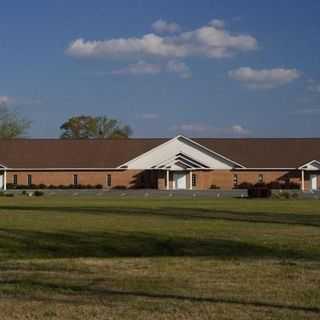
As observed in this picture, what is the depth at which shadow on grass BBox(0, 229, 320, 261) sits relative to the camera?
1725cm

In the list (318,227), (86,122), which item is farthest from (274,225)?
(86,122)

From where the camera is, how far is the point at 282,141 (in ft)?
294

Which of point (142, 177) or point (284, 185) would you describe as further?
point (142, 177)

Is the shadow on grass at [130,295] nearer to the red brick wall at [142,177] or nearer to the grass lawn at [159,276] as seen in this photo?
the grass lawn at [159,276]

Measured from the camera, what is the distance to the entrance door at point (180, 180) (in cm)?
8481

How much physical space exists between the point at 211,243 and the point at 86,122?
114771 millimetres

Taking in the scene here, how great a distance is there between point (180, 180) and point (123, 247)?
66.0 metres

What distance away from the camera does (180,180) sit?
84.9 meters

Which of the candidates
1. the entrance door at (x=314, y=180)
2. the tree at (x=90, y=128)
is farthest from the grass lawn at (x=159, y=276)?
the tree at (x=90, y=128)

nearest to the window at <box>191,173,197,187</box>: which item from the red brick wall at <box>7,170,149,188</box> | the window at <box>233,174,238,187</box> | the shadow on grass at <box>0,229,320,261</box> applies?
the window at <box>233,174,238,187</box>

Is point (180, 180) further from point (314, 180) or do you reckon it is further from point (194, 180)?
point (314, 180)

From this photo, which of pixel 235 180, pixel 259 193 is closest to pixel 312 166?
pixel 235 180

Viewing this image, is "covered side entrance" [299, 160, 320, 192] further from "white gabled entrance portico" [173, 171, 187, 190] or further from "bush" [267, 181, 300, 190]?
"white gabled entrance portico" [173, 171, 187, 190]

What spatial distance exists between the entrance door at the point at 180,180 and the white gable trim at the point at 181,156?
1.75 meters
